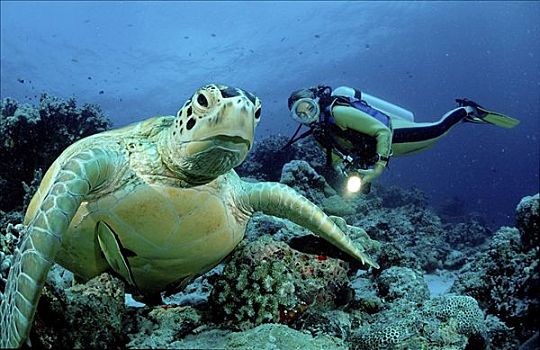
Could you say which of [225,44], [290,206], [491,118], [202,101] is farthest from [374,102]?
[225,44]

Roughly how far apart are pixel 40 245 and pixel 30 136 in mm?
5936

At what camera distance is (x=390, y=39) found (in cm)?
4784

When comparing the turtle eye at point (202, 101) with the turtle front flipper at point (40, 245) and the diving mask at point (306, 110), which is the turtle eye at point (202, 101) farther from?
the diving mask at point (306, 110)

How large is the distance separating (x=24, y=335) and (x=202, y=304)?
1.67 m

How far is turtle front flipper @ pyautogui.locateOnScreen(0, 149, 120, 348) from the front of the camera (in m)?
1.59

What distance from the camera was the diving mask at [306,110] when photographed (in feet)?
18.8

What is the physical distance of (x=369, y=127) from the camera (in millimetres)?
5617

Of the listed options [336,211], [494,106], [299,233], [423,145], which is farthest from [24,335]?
[494,106]

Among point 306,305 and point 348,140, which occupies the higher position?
point 348,140

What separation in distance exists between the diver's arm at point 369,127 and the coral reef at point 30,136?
5.09m

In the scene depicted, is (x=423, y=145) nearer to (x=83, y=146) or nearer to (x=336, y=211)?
(x=336, y=211)

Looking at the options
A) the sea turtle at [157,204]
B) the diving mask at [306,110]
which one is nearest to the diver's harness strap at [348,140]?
the diving mask at [306,110]

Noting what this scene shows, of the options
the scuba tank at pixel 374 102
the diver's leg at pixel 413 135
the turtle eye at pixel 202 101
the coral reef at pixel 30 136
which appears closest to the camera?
the turtle eye at pixel 202 101

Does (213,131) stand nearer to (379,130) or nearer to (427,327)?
(427,327)
